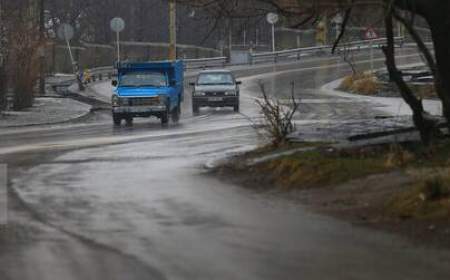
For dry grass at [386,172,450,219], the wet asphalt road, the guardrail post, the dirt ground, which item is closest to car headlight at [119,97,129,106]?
the guardrail post

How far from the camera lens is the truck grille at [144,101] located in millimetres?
32375

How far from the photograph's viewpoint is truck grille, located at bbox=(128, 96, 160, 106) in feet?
106

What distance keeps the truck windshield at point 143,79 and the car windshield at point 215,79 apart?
5.80 meters

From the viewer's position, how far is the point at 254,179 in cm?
1398

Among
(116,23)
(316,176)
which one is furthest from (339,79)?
(316,176)

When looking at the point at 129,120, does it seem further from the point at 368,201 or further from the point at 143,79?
the point at 368,201

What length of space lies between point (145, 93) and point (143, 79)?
1426 mm

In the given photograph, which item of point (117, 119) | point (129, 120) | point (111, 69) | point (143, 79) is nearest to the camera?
point (117, 119)

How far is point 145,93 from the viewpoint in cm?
3253

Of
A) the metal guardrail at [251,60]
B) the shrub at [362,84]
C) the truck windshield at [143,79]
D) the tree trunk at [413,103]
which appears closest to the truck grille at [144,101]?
the truck windshield at [143,79]

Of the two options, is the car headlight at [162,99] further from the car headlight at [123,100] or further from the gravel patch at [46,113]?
the gravel patch at [46,113]

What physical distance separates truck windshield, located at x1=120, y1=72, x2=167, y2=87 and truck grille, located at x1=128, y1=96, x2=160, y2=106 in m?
1.19

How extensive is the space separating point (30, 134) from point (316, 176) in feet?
52.2

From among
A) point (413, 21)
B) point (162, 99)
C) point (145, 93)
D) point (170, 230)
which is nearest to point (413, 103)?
point (413, 21)
